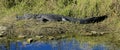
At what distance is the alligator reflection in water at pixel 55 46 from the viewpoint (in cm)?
805

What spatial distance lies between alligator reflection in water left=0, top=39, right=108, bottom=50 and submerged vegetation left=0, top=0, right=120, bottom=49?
1.54 feet

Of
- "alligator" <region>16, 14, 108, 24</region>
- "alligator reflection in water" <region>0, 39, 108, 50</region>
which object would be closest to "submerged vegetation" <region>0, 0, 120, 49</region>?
"alligator" <region>16, 14, 108, 24</region>

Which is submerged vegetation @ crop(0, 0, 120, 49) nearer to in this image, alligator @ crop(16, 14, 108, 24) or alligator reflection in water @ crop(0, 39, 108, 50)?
alligator @ crop(16, 14, 108, 24)

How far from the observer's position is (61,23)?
33.5 ft

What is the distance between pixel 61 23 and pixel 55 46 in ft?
6.71

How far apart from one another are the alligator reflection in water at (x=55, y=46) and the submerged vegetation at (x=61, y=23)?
47cm

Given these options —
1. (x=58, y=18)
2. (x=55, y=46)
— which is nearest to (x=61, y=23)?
(x=58, y=18)

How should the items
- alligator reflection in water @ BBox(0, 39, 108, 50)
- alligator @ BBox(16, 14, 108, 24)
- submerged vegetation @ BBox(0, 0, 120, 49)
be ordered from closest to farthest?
alligator reflection in water @ BBox(0, 39, 108, 50)
submerged vegetation @ BBox(0, 0, 120, 49)
alligator @ BBox(16, 14, 108, 24)

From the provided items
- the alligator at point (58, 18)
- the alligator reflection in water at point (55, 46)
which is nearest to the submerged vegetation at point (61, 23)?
the alligator at point (58, 18)

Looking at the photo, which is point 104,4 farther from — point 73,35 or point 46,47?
point 46,47

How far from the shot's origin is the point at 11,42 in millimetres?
8914

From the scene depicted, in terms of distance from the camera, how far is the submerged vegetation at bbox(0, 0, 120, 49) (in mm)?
9336

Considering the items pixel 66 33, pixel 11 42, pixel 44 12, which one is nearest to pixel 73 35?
pixel 66 33

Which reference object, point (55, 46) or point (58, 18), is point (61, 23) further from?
point (55, 46)
